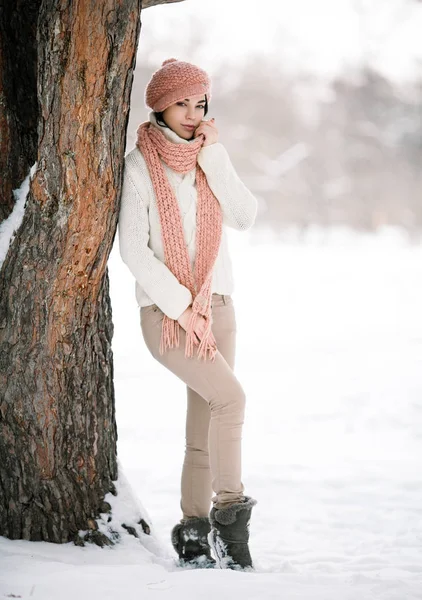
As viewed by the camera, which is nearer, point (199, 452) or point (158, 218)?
point (158, 218)

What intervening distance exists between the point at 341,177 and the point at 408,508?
12.3 metres

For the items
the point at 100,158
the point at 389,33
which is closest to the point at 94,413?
the point at 100,158

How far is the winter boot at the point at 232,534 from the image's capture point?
7.99 feet

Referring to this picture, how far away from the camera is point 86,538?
253 centimetres

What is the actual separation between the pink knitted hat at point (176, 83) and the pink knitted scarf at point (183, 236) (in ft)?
0.37

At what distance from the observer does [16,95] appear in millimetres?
2570

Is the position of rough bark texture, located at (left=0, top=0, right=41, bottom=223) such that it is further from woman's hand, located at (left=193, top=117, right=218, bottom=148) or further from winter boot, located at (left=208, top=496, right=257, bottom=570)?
winter boot, located at (left=208, top=496, right=257, bottom=570)

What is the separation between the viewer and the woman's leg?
105 inches

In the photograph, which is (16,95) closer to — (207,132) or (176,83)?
(176,83)

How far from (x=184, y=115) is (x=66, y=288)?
2.37 feet

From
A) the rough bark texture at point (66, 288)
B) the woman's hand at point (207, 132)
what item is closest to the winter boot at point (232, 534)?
the rough bark texture at point (66, 288)

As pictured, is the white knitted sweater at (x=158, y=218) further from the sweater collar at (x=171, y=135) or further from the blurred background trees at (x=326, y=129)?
the blurred background trees at (x=326, y=129)

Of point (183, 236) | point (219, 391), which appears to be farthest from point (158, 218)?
point (219, 391)

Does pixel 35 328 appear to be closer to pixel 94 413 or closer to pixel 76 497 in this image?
pixel 94 413
